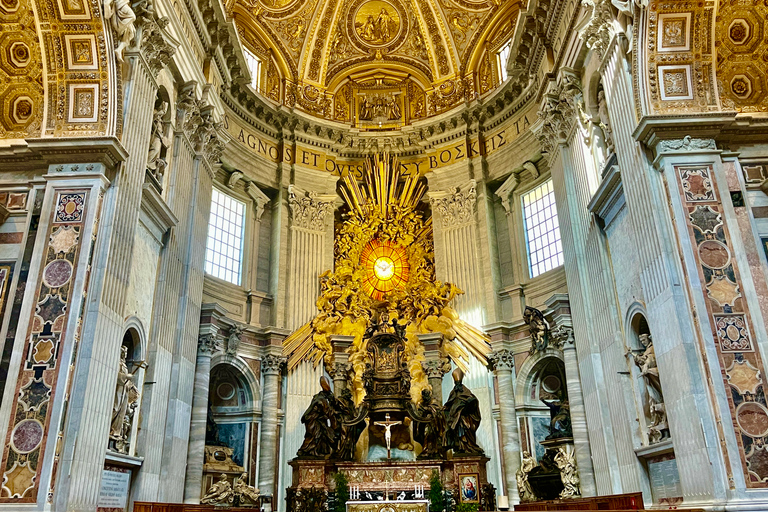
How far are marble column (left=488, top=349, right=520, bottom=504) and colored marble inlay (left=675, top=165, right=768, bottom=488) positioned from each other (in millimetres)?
7447

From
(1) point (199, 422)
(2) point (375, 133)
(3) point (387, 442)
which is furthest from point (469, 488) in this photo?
(2) point (375, 133)

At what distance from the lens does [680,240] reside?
8.07 meters

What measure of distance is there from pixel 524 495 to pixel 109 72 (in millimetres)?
11218

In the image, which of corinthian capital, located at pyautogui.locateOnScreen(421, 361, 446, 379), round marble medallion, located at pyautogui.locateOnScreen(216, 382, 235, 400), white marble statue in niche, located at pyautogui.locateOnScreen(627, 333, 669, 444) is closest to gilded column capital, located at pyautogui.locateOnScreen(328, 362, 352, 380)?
corinthian capital, located at pyautogui.locateOnScreen(421, 361, 446, 379)

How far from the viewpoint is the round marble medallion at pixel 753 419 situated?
23.4 feet

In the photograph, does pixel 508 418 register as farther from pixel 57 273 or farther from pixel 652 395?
pixel 57 273

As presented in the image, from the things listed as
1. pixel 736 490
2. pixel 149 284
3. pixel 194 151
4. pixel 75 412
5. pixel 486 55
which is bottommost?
pixel 736 490

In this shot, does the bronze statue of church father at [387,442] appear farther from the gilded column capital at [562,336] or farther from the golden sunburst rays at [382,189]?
the golden sunburst rays at [382,189]

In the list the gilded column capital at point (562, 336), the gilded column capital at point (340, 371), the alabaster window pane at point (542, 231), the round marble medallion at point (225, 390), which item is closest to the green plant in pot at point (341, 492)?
the gilded column capital at point (340, 371)

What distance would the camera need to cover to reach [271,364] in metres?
15.2

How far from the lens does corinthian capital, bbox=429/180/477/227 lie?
1712 cm

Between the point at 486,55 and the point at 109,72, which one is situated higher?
the point at 486,55

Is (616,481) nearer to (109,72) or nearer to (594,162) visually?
(594,162)

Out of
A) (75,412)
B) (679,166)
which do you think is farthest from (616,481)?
(75,412)
